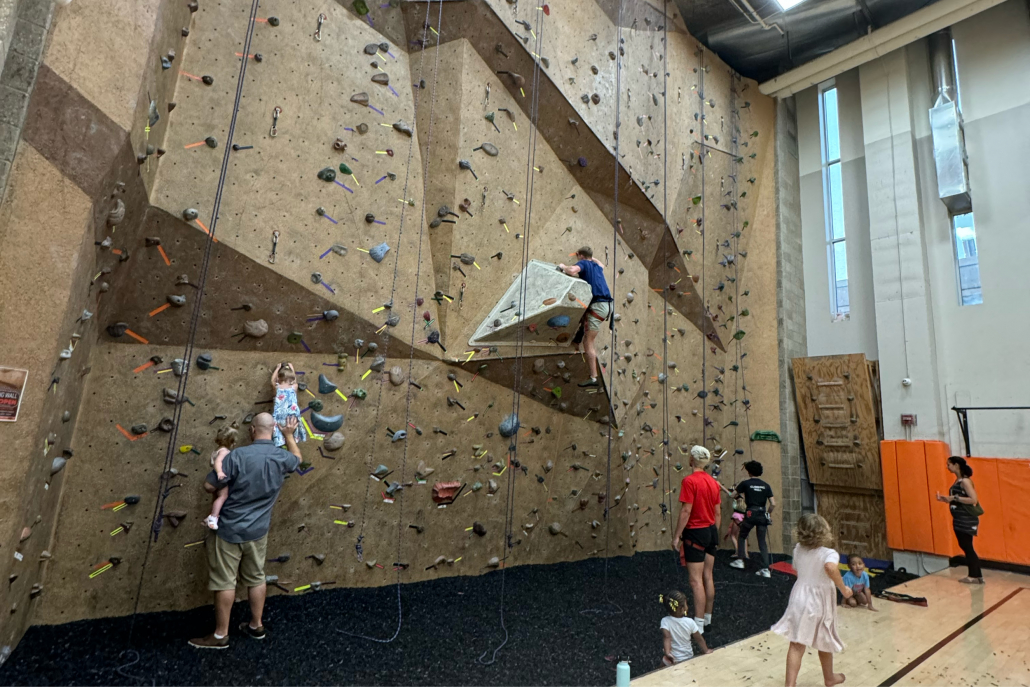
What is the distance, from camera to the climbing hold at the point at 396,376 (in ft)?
13.5

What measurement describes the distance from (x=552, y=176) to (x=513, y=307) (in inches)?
56.2

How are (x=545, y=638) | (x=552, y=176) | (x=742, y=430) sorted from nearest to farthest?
1. (x=545, y=638)
2. (x=552, y=176)
3. (x=742, y=430)

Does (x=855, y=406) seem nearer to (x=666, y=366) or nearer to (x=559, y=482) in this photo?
(x=666, y=366)

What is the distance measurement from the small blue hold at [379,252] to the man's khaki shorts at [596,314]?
160 centimetres

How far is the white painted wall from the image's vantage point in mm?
6969

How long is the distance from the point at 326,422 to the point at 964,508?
586 centimetres

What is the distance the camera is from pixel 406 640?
10.7 feet

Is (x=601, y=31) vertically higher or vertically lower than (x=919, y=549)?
higher

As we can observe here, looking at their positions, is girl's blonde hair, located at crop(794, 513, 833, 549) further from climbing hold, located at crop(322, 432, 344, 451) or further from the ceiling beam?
the ceiling beam

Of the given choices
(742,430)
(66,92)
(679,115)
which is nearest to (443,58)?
(66,92)

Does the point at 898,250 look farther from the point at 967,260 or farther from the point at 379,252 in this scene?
the point at 379,252

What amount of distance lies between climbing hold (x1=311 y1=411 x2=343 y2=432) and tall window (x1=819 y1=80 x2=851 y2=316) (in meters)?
7.30

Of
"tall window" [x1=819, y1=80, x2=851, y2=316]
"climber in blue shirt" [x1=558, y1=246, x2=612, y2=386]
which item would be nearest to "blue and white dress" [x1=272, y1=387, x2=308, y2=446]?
"climber in blue shirt" [x1=558, y1=246, x2=612, y2=386]

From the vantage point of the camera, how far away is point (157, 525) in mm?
3143
